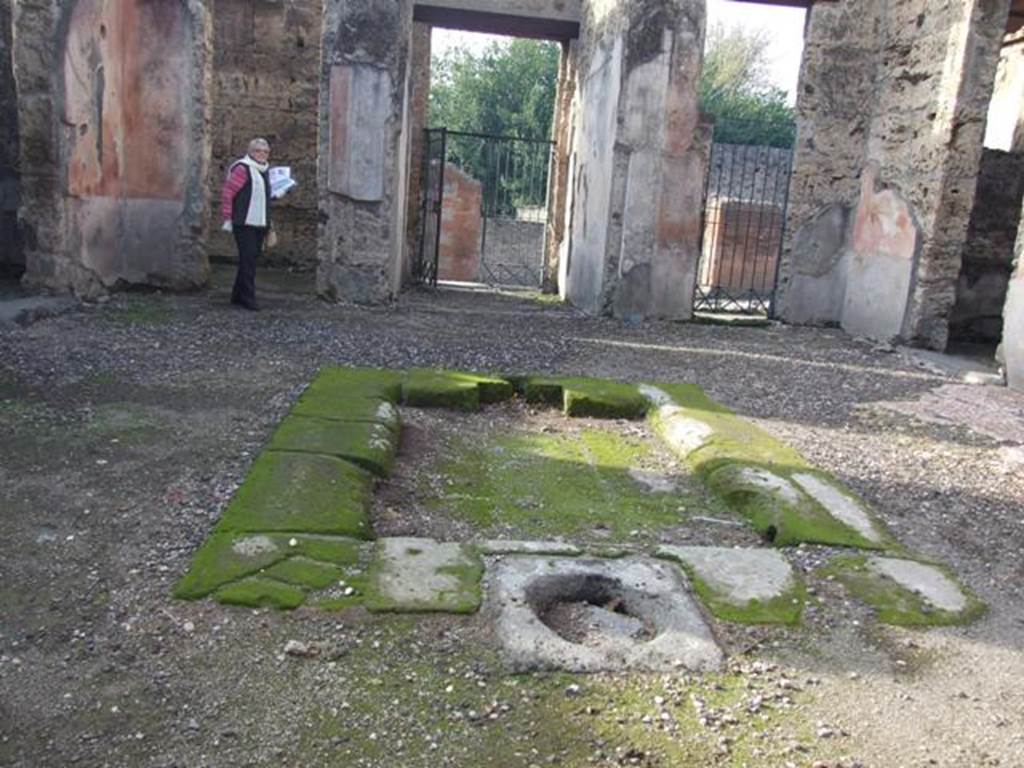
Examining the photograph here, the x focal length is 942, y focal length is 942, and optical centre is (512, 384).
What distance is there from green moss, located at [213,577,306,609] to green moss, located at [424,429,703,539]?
99 centimetres

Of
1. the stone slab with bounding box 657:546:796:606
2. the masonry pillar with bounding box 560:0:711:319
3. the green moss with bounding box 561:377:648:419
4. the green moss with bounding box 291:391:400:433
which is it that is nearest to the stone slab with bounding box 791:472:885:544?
the stone slab with bounding box 657:546:796:606

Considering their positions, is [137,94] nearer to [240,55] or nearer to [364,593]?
[240,55]

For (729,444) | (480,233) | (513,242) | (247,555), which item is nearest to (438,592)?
(247,555)

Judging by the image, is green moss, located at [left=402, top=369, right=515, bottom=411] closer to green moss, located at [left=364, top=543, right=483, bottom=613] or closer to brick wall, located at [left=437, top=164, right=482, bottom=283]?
green moss, located at [left=364, top=543, right=483, bottom=613]

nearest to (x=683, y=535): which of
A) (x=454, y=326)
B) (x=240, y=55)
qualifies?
(x=454, y=326)

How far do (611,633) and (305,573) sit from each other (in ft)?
3.08

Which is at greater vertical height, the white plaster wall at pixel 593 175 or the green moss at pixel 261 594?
the white plaster wall at pixel 593 175

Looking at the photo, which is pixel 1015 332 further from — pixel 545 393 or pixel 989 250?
pixel 545 393

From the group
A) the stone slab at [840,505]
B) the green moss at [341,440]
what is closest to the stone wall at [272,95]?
the green moss at [341,440]

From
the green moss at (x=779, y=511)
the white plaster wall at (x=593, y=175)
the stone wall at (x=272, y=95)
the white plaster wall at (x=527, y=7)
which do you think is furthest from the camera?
the stone wall at (x=272, y=95)

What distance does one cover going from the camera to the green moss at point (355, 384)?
5.00 metres

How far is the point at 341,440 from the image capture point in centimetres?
412

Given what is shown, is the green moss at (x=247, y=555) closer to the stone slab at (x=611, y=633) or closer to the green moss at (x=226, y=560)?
the green moss at (x=226, y=560)

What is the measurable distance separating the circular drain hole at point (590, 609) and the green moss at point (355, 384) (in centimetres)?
221
